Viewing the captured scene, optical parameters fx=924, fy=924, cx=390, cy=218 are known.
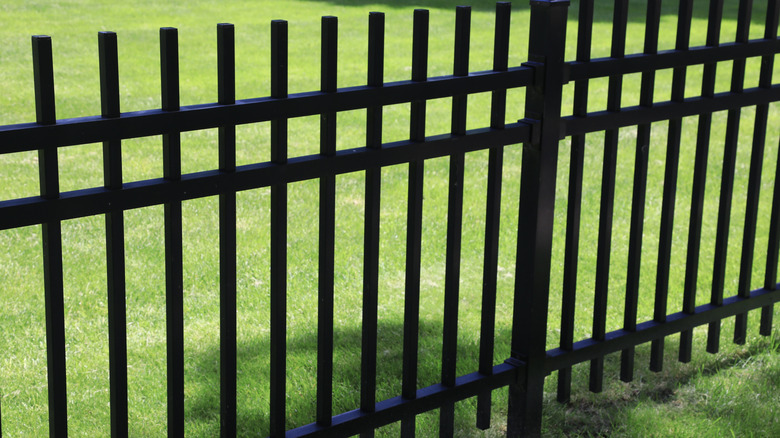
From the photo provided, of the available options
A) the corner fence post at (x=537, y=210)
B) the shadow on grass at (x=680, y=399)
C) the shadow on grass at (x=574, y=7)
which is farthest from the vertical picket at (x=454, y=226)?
the shadow on grass at (x=574, y=7)

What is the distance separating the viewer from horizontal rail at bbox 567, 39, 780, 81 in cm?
310

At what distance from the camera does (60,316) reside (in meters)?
2.29

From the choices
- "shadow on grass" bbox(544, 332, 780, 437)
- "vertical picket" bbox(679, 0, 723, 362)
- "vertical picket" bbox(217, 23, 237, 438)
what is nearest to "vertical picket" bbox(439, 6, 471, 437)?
"shadow on grass" bbox(544, 332, 780, 437)

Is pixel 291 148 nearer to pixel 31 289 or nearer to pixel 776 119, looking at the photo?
pixel 31 289

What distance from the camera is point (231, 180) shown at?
2451 mm

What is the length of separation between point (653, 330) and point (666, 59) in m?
1.07

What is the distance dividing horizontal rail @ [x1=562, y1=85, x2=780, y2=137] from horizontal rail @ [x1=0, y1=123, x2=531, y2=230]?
0.82 ft

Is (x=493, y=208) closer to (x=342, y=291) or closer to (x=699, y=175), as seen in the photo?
(x=699, y=175)

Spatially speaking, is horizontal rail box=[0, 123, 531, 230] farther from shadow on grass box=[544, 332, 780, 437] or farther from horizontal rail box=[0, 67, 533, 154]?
shadow on grass box=[544, 332, 780, 437]

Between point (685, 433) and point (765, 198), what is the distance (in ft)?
11.5

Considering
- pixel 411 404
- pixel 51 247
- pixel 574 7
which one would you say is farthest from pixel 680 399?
pixel 574 7

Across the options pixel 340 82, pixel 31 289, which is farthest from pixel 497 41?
pixel 340 82

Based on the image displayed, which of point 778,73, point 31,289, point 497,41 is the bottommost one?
point 778,73

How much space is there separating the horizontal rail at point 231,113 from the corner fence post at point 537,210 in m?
0.09
